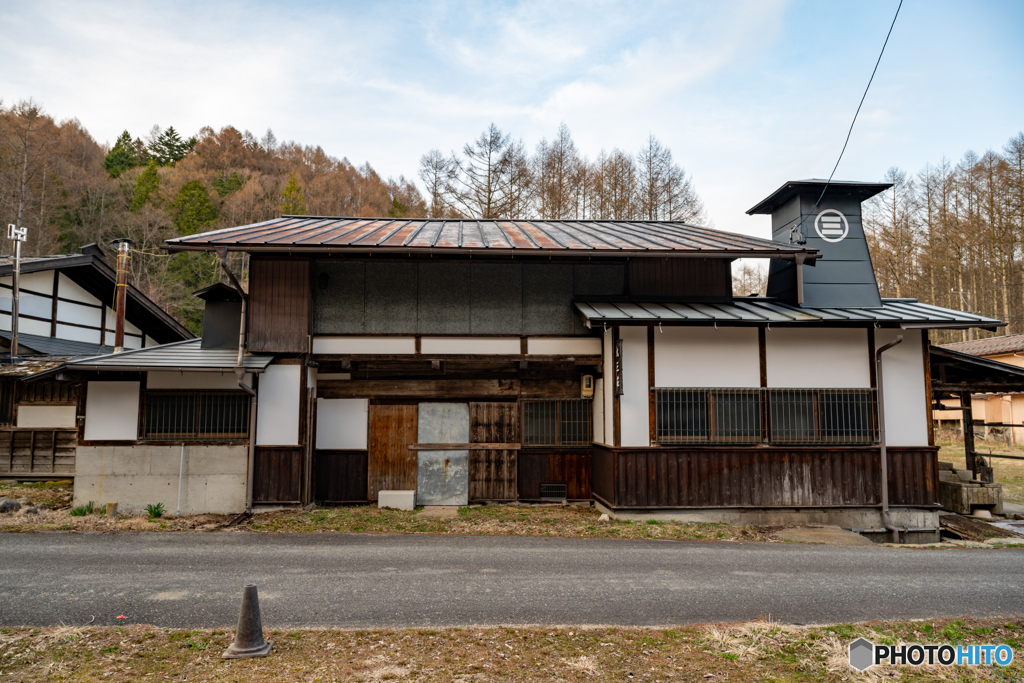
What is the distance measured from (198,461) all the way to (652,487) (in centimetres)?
825

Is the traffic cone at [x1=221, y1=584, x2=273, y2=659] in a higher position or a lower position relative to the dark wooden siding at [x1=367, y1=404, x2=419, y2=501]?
lower

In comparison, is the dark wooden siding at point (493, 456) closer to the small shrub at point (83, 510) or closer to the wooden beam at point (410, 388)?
the wooden beam at point (410, 388)

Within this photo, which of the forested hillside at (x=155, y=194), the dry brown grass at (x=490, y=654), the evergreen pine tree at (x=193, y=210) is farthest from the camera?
the evergreen pine tree at (x=193, y=210)

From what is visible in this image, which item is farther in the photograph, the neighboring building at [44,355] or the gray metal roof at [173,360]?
the neighboring building at [44,355]

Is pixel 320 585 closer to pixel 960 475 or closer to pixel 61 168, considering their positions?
pixel 960 475

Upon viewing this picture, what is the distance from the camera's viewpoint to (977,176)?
84.6 ft

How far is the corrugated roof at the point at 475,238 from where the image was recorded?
10.3m

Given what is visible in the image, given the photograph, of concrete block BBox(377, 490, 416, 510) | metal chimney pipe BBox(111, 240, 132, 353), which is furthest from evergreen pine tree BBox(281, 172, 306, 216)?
concrete block BBox(377, 490, 416, 510)

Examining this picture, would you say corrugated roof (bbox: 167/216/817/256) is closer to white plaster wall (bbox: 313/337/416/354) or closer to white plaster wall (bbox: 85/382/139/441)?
white plaster wall (bbox: 313/337/416/354)

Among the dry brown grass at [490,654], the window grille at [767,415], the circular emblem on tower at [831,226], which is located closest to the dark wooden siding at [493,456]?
the window grille at [767,415]

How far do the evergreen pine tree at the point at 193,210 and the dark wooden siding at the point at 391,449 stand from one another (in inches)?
999

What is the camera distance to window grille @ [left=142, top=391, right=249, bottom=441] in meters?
10.5

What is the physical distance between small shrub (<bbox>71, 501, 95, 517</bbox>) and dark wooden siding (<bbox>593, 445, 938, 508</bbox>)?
9.21 meters

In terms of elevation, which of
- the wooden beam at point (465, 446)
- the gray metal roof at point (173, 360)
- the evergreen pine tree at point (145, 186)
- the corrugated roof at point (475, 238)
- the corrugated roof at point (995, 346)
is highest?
the evergreen pine tree at point (145, 186)
